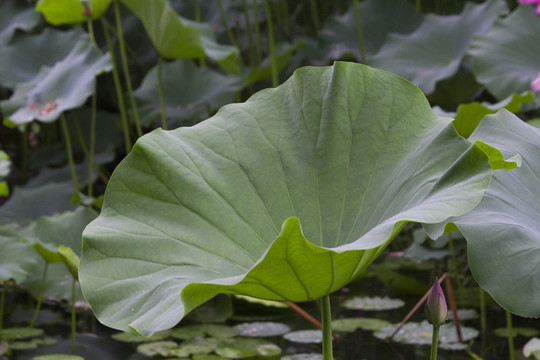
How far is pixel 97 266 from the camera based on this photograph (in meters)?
0.85

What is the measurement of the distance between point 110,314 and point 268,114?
1.31 ft

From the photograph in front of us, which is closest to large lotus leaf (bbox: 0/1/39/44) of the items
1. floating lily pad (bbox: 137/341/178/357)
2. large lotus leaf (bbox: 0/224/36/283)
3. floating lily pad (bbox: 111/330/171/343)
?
large lotus leaf (bbox: 0/224/36/283)

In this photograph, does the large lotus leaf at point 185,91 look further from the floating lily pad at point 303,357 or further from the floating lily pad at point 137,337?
the floating lily pad at point 303,357

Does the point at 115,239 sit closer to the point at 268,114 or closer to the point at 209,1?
the point at 268,114

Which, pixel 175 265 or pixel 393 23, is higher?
pixel 175 265

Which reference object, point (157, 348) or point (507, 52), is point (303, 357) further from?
point (507, 52)

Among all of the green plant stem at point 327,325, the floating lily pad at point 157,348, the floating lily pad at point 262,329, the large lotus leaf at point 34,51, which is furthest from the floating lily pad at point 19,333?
the large lotus leaf at point 34,51

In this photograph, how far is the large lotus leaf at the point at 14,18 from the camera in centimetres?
290

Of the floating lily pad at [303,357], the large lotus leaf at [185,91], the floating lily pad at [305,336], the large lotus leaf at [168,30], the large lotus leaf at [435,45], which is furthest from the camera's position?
the large lotus leaf at [185,91]

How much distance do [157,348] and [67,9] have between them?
3.73 feet

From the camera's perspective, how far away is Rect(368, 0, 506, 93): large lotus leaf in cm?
233

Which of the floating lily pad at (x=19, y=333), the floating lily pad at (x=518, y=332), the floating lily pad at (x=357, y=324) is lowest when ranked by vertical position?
the floating lily pad at (x=518, y=332)

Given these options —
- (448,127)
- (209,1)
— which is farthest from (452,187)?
(209,1)

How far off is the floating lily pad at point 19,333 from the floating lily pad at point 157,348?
1.12ft
